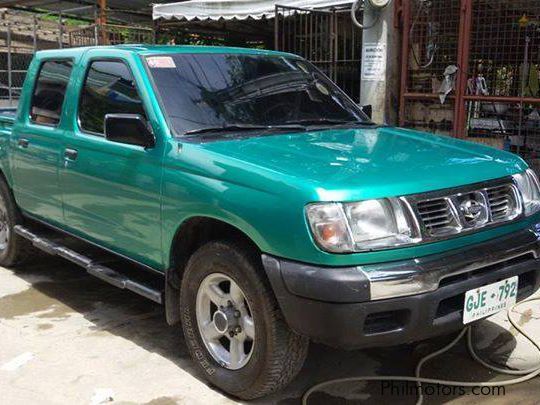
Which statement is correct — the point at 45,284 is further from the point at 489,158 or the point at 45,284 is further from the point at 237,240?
the point at 489,158

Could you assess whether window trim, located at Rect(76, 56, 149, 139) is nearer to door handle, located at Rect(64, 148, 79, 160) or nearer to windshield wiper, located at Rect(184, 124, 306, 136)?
door handle, located at Rect(64, 148, 79, 160)

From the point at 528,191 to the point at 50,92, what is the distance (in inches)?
137

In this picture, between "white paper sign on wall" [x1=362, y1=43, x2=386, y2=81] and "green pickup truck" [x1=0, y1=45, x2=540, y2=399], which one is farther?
"white paper sign on wall" [x1=362, y1=43, x2=386, y2=81]

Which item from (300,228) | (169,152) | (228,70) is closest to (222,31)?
(228,70)

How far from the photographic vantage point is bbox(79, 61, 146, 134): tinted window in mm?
3904

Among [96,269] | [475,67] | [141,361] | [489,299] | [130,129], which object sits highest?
[475,67]

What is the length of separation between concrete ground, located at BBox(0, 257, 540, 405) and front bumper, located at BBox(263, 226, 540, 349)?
2.24 ft

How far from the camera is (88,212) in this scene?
165 inches

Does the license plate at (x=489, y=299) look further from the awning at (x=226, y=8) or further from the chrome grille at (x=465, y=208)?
the awning at (x=226, y=8)

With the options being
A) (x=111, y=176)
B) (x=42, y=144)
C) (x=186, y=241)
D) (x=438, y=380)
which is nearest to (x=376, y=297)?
(x=438, y=380)

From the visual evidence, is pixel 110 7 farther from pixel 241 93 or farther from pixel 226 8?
pixel 241 93

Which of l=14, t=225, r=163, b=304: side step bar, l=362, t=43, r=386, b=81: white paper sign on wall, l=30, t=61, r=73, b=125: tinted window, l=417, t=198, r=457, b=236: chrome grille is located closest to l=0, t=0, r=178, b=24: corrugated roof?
l=362, t=43, r=386, b=81: white paper sign on wall

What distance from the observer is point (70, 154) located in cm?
430

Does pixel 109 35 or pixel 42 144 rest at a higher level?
pixel 109 35
